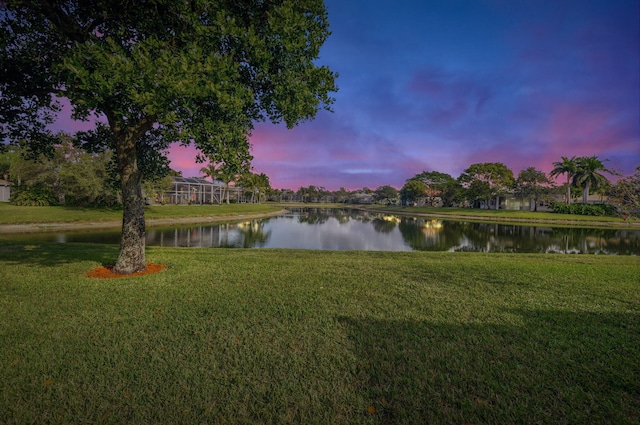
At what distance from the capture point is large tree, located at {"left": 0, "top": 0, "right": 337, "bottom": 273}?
18.2 feet

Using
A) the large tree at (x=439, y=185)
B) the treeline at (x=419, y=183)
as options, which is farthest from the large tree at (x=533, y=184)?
the large tree at (x=439, y=185)

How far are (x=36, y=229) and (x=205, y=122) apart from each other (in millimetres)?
26337

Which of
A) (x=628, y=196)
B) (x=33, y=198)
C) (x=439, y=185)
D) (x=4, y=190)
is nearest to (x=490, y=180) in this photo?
(x=439, y=185)

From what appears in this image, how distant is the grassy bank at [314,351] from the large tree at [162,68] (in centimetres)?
321

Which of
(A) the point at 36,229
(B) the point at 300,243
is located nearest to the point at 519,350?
(B) the point at 300,243

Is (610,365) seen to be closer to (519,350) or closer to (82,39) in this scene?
(519,350)

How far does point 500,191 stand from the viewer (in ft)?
204

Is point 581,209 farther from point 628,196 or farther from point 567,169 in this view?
point 628,196

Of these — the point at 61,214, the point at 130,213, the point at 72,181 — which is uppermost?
the point at 72,181

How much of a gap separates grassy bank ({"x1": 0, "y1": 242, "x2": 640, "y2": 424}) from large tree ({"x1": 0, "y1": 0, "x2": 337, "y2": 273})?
3212 millimetres

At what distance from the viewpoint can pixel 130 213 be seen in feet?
27.0

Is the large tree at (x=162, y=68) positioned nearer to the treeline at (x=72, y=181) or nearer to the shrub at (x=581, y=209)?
the treeline at (x=72, y=181)

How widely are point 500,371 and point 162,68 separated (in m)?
7.51

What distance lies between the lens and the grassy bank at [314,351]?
9.61 ft
